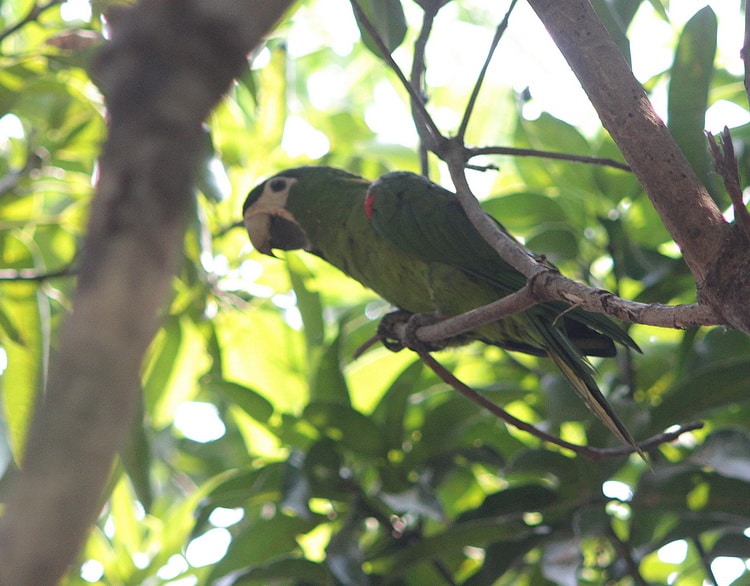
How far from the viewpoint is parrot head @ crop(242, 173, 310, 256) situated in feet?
7.13

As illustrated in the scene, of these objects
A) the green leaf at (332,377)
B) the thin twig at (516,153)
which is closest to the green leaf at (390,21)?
the thin twig at (516,153)

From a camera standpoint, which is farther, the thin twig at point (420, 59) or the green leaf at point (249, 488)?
the green leaf at point (249, 488)

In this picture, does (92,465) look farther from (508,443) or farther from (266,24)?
(508,443)

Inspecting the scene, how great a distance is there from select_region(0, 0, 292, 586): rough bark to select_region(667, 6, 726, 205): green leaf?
4.23ft

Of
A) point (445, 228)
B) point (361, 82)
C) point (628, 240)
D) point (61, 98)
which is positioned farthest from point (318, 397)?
point (361, 82)

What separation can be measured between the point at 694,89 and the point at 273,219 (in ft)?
3.79

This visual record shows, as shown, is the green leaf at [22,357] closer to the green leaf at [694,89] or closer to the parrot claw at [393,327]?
the parrot claw at [393,327]

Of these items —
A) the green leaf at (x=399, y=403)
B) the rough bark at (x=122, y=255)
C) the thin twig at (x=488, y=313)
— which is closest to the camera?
the rough bark at (x=122, y=255)

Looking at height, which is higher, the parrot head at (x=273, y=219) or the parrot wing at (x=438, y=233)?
the parrot wing at (x=438, y=233)

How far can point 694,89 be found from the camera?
1.56 m

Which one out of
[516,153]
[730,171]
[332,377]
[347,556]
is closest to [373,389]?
[332,377]

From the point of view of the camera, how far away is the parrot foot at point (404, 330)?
5.55ft

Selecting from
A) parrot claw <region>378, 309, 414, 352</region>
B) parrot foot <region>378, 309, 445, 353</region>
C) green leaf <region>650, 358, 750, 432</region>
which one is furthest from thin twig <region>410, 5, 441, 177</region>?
green leaf <region>650, 358, 750, 432</region>

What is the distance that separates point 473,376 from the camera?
91.0 inches
